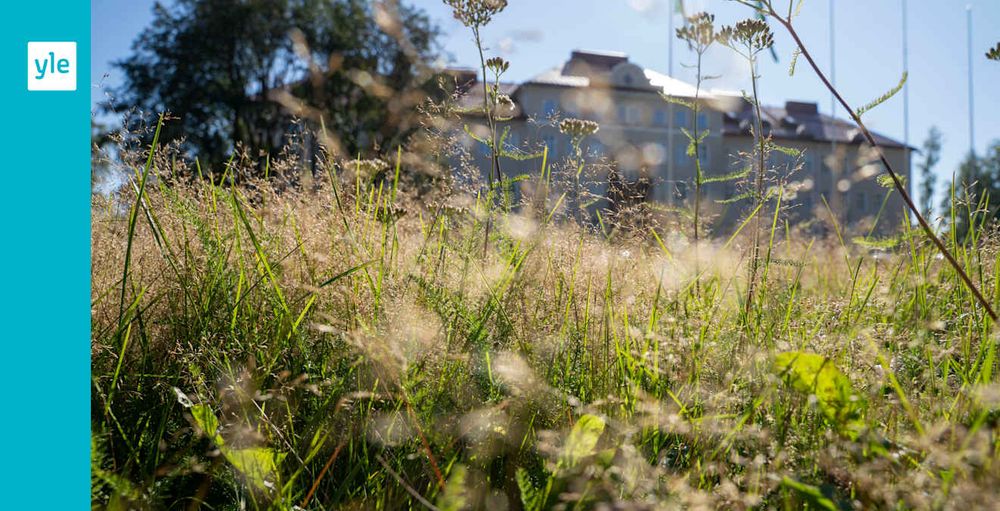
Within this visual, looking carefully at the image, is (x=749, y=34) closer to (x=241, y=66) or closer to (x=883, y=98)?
(x=883, y=98)

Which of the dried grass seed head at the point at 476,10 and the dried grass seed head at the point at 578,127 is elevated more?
the dried grass seed head at the point at 476,10

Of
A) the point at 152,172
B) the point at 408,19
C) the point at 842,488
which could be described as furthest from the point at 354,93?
the point at 842,488

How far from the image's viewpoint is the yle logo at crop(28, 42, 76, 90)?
3.34 ft

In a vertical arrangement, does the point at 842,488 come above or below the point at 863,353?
below

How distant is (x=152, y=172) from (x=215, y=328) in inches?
19.1

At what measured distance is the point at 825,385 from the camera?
973 mm

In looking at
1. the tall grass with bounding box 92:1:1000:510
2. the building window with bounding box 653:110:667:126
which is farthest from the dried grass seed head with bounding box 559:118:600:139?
the building window with bounding box 653:110:667:126

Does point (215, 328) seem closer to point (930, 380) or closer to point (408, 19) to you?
point (930, 380)

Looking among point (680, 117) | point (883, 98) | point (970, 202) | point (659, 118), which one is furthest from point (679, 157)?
point (883, 98)

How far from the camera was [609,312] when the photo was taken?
132cm

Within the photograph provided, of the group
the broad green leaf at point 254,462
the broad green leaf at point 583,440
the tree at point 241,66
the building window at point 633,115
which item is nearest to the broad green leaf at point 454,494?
the broad green leaf at point 583,440

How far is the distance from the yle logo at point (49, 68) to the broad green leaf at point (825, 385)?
111 cm

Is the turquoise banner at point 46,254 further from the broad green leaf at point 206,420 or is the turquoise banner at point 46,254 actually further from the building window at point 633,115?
the building window at point 633,115

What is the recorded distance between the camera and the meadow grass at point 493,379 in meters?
0.94
